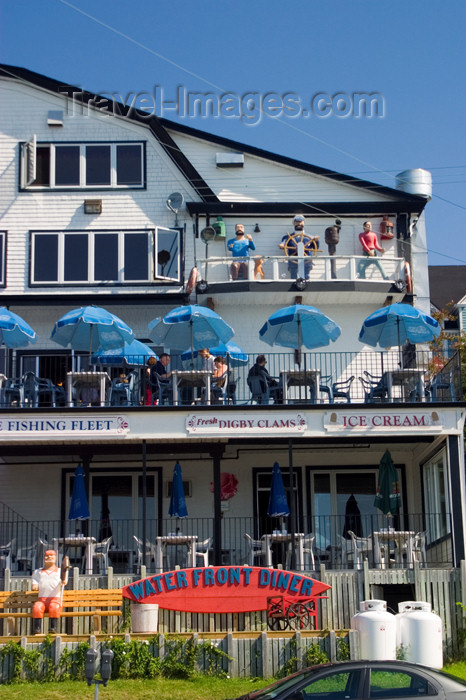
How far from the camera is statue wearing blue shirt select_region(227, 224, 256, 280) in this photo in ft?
91.5

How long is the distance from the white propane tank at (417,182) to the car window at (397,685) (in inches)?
748

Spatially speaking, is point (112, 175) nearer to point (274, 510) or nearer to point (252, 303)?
point (252, 303)

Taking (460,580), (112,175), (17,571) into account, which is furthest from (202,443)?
(112,175)

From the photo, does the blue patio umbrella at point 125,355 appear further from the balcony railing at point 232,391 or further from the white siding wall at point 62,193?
the white siding wall at point 62,193

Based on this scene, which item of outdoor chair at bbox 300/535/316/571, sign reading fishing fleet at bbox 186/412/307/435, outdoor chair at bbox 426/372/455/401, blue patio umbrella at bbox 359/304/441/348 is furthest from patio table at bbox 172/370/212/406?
outdoor chair at bbox 426/372/455/401

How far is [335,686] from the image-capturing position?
43.9 feet

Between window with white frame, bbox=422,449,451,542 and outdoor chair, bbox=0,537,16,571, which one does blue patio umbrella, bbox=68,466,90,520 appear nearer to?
outdoor chair, bbox=0,537,16,571

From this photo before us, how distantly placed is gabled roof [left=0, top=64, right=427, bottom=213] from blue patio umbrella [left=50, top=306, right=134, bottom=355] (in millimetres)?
5311

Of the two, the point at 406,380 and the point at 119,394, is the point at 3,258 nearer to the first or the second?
the point at 119,394

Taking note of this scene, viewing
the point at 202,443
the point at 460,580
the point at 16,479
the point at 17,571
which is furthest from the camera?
the point at 16,479

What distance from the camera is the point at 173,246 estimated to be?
28.6 metres

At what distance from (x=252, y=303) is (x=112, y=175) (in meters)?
5.15

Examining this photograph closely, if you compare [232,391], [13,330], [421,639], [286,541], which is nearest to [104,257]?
[13,330]

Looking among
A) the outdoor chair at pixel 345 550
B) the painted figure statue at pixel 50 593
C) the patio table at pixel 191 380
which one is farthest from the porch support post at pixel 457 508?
the painted figure statue at pixel 50 593
